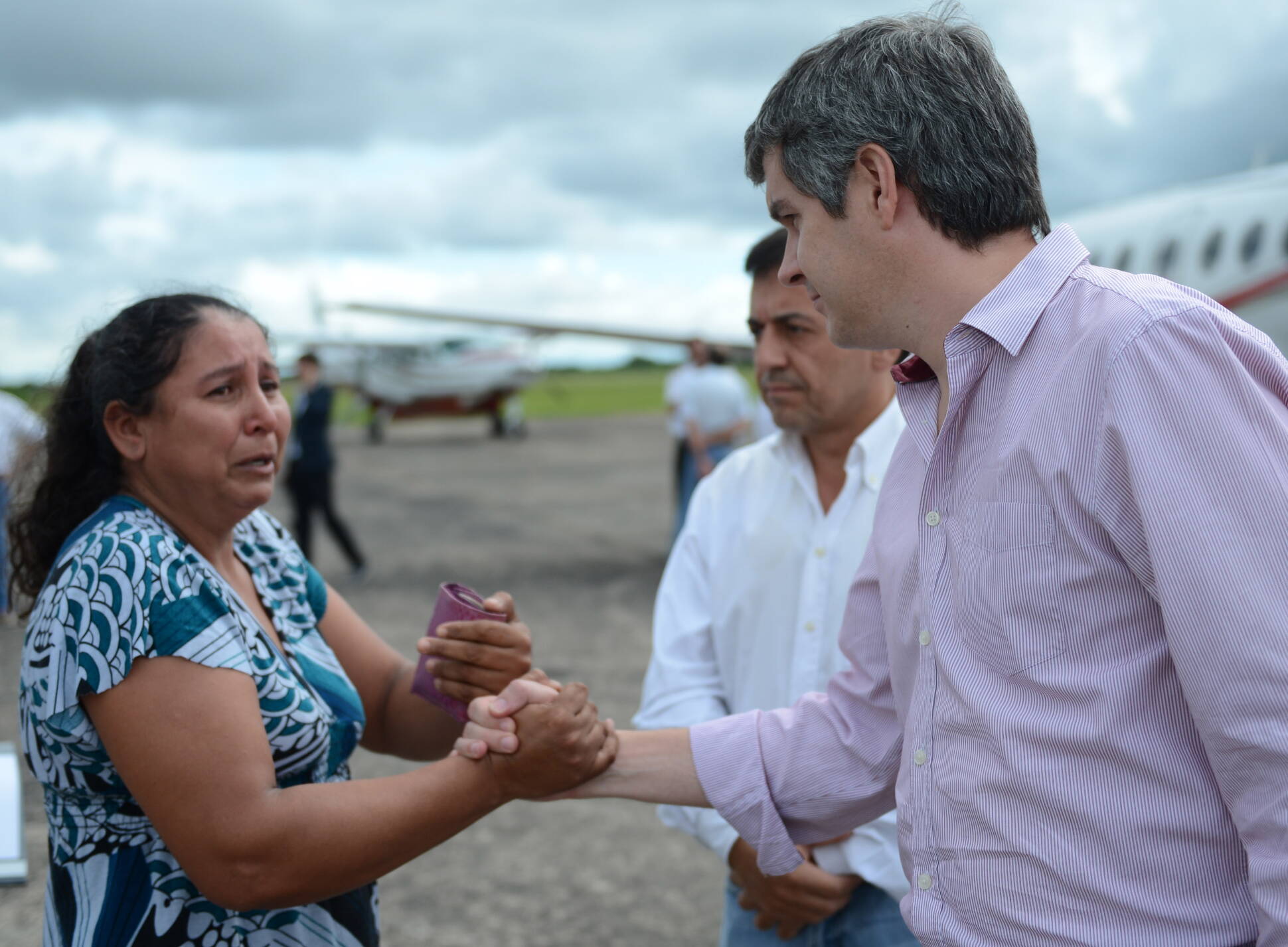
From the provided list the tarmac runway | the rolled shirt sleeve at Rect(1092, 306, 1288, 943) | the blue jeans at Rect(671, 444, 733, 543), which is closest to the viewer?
the rolled shirt sleeve at Rect(1092, 306, 1288, 943)

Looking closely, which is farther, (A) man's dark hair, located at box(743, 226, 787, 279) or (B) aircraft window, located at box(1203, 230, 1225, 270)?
(B) aircraft window, located at box(1203, 230, 1225, 270)

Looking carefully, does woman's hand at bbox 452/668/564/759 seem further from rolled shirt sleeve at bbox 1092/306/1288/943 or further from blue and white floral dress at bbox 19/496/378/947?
rolled shirt sleeve at bbox 1092/306/1288/943

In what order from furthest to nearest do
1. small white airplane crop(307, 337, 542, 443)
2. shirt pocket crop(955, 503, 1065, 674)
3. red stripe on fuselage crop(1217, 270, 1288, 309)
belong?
small white airplane crop(307, 337, 542, 443), red stripe on fuselage crop(1217, 270, 1288, 309), shirt pocket crop(955, 503, 1065, 674)

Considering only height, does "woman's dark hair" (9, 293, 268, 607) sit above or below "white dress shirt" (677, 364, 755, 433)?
above

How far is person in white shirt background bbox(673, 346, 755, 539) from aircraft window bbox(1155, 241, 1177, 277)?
212 inches

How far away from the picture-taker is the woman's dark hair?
1.94 metres

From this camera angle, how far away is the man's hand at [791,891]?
2252mm

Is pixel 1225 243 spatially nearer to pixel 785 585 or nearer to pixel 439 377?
pixel 785 585

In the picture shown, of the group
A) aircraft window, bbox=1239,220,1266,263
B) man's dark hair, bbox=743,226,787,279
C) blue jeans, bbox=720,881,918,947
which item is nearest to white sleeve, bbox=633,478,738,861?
blue jeans, bbox=720,881,918,947

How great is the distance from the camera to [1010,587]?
136 centimetres

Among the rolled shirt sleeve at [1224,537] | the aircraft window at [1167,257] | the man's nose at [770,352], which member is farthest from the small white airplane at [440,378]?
the rolled shirt sleeve at [1224,537]

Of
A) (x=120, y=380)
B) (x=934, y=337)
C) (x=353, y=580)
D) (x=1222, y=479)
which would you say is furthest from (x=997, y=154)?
(x=353, y=580)

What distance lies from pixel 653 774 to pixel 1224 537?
1290 mm

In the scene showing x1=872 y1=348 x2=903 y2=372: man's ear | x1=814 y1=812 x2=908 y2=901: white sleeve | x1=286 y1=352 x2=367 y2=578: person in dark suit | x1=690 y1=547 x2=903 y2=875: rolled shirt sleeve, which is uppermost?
x1=872 y1=348 x2=903 y2=372: man's ear
